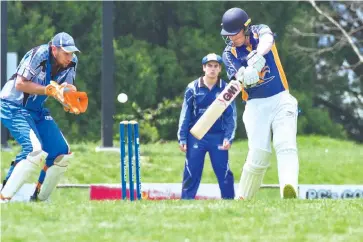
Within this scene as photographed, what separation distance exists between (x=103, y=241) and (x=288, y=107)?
11.2 feet

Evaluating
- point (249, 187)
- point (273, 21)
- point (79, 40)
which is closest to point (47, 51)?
point (249, 187)

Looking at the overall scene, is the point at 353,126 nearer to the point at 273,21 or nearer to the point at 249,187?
the point at 273,21

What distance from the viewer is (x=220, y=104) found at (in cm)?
1107

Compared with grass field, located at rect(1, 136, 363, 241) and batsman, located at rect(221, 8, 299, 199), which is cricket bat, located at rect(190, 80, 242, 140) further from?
grass field, located at rect(1, 136, 363, 241)

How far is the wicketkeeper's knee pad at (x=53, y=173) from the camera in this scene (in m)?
11.5

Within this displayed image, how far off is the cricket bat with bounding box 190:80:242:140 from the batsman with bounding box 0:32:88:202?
3.78 feet

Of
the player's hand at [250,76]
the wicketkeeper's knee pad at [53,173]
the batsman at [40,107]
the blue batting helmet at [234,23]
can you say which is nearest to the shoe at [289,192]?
the player's hand at [250,76]

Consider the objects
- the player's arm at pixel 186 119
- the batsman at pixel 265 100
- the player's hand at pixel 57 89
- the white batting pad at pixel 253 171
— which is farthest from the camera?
the player's arm at pixel 186 119

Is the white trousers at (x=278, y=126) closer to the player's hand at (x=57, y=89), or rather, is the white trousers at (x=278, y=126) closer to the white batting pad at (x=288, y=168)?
the white batting pad at (x=288, y=168)

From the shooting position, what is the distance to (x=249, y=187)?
11.7m

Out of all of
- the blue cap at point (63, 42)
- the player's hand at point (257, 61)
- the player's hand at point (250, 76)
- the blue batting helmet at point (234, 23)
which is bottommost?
the player's hand at point (250, 76)

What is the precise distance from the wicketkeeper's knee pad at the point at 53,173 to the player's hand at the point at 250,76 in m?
2.07

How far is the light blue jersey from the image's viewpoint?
10961mm

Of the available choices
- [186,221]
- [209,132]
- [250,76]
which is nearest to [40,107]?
[250,76]
